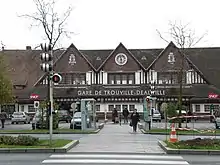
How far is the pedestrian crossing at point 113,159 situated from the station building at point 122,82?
48.6m

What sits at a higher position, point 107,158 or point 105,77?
point 105,77

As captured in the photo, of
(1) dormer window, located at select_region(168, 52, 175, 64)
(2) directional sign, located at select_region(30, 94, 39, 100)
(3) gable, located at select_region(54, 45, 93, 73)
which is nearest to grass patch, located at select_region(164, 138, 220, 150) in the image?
(2) directional sign, located at select_region(30, 94, 39, 100)

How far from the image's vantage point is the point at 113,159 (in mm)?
16297

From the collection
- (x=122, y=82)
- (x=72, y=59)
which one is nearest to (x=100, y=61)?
(x=72, y=59)

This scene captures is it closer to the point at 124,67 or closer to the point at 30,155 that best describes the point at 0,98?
the point at 124,67

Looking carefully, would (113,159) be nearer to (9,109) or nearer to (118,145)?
(118,145)

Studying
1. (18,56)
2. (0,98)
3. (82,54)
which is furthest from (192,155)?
(18,56)

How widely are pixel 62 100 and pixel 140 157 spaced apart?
52.3 metres

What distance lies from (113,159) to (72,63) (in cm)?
5605

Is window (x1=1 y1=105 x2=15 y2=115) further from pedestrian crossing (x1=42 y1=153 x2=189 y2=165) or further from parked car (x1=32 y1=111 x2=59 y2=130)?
pedestrian crossing (x1=42 y1=153 x2=189 y2=165)

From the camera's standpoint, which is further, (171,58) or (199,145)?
(171,58)

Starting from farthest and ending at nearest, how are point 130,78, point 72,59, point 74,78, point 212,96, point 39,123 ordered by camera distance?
point 72,59 → point 74,78 → point 130,78 → point 212,96 → point 39,123

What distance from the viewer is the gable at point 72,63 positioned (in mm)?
71125

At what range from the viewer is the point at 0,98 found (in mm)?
49469
